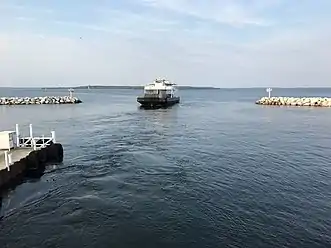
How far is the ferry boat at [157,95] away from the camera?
88.4 m

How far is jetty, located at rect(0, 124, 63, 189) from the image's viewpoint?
20781 mm

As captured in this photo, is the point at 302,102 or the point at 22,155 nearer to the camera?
the point at 22,155

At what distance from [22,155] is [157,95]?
→ 6774 cm

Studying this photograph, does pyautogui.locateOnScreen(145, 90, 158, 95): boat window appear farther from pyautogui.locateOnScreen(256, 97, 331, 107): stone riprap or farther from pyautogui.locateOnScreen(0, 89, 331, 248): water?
pyautogui.locateOnScreen(0, 89, 331, 248): water

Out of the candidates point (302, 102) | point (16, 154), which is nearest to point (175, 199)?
point (16, 154)

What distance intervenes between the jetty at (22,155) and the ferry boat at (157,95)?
60.4 meters

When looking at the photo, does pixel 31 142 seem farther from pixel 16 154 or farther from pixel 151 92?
pixel 151 92

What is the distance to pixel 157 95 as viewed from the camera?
9044cm

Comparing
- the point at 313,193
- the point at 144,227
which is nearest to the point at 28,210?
the point at 144,227

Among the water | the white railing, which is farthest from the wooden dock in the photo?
the water

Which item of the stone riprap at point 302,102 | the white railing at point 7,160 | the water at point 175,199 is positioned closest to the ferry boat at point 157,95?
the stone riprap at point 302,102

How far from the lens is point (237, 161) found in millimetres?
27594

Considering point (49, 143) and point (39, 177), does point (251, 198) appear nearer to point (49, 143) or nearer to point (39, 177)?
point (39, 177)

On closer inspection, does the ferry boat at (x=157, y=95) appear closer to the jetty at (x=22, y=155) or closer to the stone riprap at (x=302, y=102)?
the stone riprap at (x=302, y=102)
